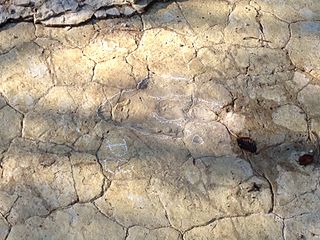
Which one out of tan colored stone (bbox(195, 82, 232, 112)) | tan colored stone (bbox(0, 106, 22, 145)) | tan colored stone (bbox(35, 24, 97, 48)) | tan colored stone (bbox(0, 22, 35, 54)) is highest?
tan colored stone (bbox(0, 22, 35, 54))

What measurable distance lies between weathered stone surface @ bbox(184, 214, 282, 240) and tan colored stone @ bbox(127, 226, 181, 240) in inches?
1.5

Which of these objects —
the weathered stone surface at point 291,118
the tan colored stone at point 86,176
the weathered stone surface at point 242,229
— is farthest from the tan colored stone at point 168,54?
the weathered stone surface at point 242,229

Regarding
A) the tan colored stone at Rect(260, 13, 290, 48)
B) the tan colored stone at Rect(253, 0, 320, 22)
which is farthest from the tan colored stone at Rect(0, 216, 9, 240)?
the tan colored stone at Rect(253, 0, 320, 22)

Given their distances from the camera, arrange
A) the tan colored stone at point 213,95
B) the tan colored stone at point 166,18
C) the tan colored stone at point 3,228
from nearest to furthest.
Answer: the tan colored stone at point 3,228
the tan colored stone at point 213,95
the tan colored stone at point 166,18

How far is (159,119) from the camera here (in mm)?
2139

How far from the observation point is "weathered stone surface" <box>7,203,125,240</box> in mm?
1864

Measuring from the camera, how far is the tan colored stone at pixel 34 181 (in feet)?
6.29

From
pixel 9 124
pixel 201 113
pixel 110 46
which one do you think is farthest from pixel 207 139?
pixel 9 124

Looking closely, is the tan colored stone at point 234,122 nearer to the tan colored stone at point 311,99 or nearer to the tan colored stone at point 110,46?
the tan colored stone at point 311,99

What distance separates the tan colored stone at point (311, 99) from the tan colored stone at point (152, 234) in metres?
0.69

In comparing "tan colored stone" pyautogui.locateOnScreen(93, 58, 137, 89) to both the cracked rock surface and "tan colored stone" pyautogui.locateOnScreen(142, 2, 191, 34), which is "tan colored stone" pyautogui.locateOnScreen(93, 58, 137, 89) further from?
"tan colored stone" pyautogui.locateOnScreen(142, 2, 191, 34)

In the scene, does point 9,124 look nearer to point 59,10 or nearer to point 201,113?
point 59,10

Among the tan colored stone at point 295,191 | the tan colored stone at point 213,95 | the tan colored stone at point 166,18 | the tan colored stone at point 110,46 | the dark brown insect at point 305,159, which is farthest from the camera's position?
the tan colored stone at point 166,18

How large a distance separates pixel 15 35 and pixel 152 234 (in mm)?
975
